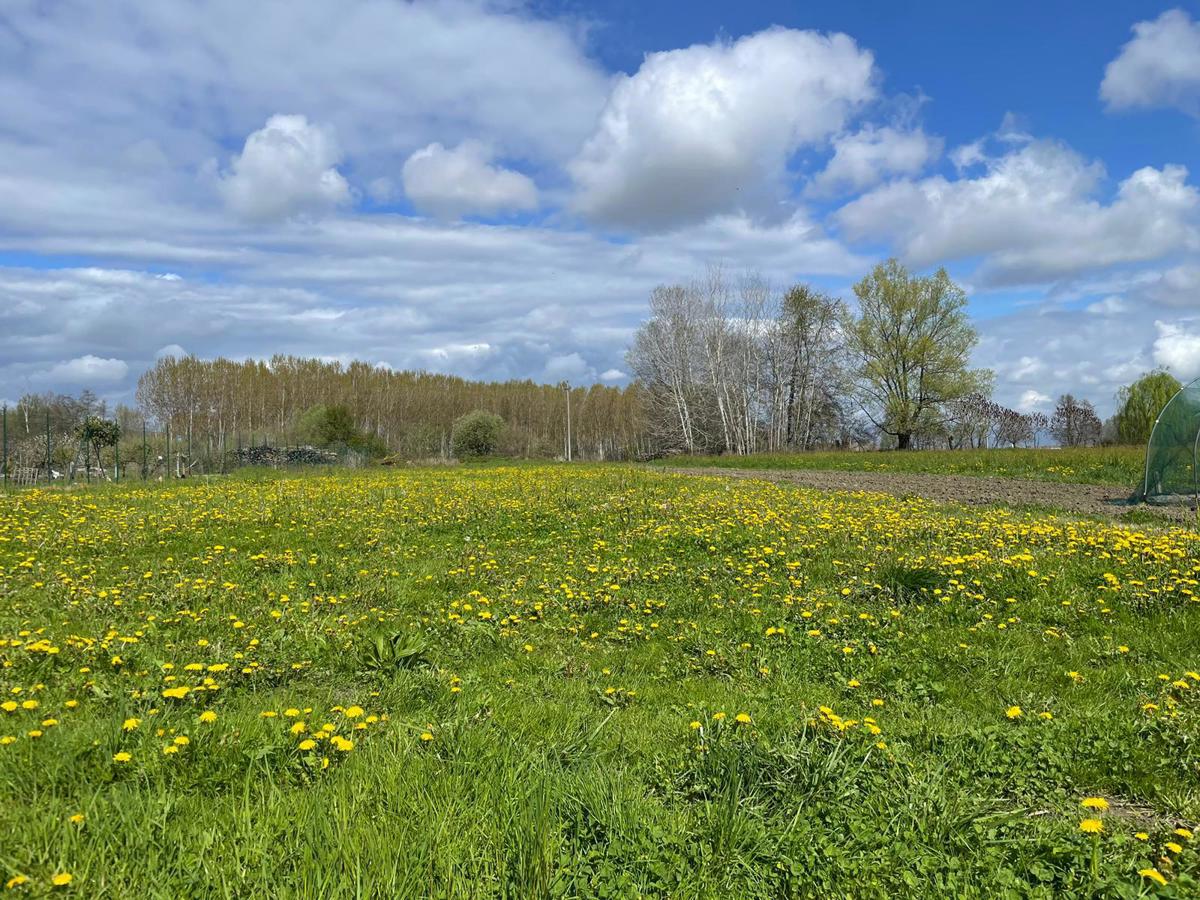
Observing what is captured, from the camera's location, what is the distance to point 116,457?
88.4ft

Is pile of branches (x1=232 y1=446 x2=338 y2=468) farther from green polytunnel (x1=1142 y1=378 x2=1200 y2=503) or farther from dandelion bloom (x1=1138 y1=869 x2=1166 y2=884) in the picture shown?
dandelion bloom (x1=1138 y1=869 x2=1166 y2=884)

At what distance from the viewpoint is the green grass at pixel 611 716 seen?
272 centimetres

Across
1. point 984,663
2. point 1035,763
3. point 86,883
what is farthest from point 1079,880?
point 86,883

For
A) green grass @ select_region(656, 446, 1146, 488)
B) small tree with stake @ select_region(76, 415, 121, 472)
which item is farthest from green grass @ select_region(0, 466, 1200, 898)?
small tree with stake @ select_region(76, 415, 121, 472)

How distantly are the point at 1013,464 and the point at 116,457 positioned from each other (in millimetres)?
34042

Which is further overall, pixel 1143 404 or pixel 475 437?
pixel 475 437

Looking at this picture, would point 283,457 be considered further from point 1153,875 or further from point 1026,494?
point 1153,875

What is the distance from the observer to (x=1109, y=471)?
2222cm

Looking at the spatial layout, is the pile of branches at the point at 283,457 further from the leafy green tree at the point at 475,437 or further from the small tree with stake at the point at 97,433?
the leafy green tree at the point at 475,437

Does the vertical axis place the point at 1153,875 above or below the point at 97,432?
below

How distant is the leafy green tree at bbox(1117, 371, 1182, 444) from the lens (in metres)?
44.3

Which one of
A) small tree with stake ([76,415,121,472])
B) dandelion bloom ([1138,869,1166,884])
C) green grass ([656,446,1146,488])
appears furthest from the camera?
small tree with stake ([76,415,121,472])

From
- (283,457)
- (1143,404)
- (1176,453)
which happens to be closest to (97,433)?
(283,457)

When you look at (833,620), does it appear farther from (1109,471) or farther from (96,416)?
(96,416)
